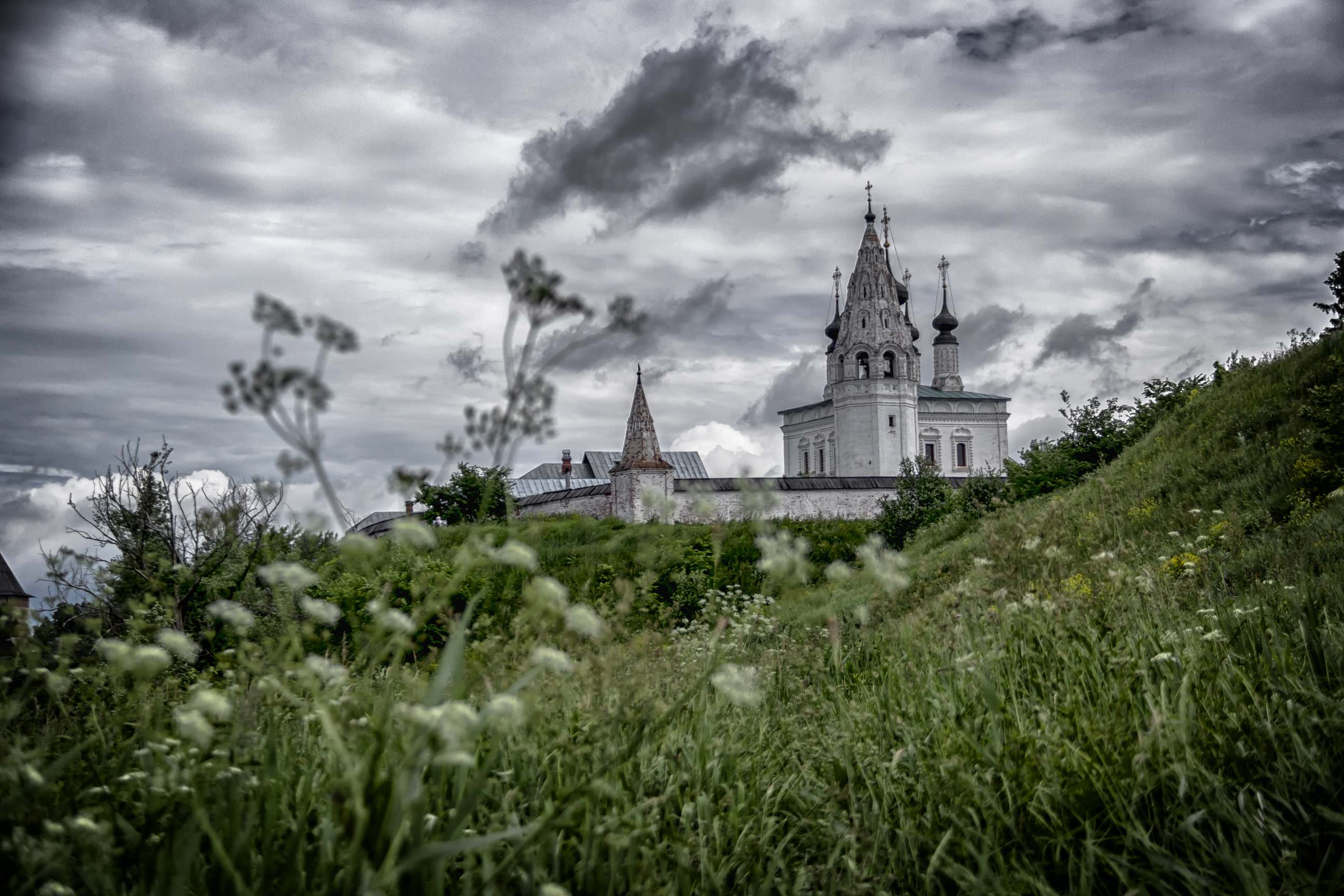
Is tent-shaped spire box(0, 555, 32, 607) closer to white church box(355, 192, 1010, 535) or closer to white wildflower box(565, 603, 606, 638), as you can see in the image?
white church box(355, 192, 1010, 535)

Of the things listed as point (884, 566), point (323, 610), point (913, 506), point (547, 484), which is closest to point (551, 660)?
point (323, 610)

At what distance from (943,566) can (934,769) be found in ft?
22.7

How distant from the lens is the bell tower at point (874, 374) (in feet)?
164

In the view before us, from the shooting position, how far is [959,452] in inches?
2272

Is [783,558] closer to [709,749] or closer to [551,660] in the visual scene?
[551,660]

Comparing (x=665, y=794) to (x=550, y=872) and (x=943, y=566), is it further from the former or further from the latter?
(x=943, y=566)

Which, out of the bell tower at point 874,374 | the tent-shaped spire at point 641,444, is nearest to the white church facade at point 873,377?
the bell tower at point 874,374

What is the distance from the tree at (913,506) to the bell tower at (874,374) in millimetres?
27339

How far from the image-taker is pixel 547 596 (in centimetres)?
178

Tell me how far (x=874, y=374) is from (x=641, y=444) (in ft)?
90.8

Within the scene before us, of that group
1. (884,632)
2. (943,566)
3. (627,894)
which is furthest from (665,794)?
(943,566)

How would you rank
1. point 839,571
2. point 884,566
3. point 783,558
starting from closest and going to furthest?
1. point 783,558
2. point 839,571
3. point 884,566

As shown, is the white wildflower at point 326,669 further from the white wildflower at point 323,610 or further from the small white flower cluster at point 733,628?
the small white flower cluster at point 733,628

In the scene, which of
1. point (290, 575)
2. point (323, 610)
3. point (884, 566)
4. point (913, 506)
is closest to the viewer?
point (290, 575)
